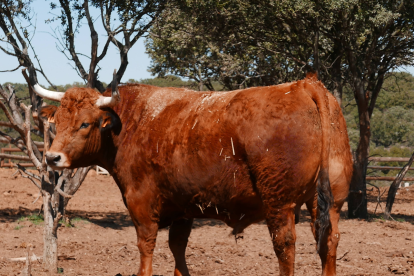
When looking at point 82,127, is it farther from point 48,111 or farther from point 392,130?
point 392,130

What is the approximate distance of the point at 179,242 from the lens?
5.11 meters

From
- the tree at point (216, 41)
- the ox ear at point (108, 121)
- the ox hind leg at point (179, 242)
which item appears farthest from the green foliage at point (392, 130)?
the ox ear at point (108, 121)

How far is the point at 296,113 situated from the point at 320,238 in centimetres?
111

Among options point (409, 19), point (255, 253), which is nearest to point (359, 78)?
point (409, 19)

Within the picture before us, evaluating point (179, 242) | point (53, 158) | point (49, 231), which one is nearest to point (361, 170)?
point (179, 242)

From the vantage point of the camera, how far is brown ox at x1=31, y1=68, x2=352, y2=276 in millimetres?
3818

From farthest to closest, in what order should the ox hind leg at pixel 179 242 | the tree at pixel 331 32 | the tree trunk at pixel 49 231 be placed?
1. the tree at pixel 331 32
2. the tree trunk at pixel 49 231
3. the ox hind leg at pixel 179 242

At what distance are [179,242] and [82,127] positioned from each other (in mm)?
1616

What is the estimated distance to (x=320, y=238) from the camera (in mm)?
4055

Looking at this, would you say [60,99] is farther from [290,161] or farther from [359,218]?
[359,218]

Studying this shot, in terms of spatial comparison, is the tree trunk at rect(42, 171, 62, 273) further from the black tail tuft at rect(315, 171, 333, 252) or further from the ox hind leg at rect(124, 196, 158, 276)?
the black tail tuft at rect(315, 171, 333, 252)

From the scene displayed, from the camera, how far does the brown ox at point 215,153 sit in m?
3.82

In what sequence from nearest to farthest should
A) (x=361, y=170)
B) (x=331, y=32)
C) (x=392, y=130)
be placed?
(x=331, y=32) → (x=361, y=170) → (x=392, y=130)

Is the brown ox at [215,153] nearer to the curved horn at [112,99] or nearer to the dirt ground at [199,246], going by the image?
the curved horn at [112,99]
